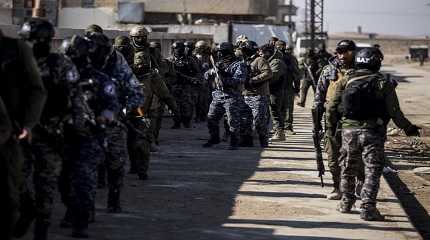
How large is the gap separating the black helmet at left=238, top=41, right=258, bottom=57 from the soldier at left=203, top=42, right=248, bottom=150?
434 mm

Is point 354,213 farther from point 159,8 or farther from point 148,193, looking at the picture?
point 159,8

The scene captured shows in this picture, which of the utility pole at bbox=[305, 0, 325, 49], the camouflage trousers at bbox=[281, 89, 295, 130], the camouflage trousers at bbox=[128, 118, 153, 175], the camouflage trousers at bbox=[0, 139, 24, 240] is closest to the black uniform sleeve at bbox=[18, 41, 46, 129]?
the camouflage trousers at bbox=[0, 139, 24, 240]

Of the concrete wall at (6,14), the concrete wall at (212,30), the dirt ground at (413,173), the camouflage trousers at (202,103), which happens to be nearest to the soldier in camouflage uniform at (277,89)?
the dirt ground at (413,173)

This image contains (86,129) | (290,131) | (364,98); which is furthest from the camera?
(290,131)

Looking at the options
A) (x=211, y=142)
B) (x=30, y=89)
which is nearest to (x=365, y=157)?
(x=30, y=89)

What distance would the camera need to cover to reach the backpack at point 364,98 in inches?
347

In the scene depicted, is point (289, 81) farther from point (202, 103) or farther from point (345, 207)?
point (345, 207)

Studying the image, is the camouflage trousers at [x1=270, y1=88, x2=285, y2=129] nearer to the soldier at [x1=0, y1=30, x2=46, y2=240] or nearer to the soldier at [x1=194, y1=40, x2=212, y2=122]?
the soldier at [x1=194, y1=40, x2=212, y2=122]

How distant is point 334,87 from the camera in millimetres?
9547

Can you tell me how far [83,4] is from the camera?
54719 mm

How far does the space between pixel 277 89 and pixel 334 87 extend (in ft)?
22.2

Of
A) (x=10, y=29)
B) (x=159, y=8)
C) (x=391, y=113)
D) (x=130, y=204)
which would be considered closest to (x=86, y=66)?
(x=130, y=204)

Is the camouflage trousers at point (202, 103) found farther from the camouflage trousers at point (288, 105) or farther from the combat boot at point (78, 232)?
the combat boot at point (78, 232)

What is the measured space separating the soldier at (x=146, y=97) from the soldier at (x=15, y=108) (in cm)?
499
